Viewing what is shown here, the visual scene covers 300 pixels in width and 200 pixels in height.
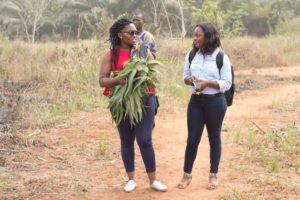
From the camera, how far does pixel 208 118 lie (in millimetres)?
4578

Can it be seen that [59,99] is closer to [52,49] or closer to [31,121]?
[31,121]

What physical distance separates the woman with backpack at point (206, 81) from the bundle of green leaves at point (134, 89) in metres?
0.37

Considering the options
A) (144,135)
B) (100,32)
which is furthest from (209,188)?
(100,32)

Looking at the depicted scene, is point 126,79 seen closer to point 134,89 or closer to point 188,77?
point 134,89

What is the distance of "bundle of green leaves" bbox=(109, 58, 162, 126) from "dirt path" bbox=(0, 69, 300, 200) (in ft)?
2.73

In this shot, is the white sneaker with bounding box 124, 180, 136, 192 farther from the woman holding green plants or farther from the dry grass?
the dry grass

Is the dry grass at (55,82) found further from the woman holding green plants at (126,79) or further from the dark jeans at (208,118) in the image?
the woman holding green plants at (126,79)

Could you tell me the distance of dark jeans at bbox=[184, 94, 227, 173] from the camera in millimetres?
4523

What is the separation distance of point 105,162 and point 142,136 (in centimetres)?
153

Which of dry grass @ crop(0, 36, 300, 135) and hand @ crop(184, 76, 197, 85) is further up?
hand @ crop(184, 76, 197, 85)

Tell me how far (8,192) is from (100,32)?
6.57m

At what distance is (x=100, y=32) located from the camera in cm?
1081

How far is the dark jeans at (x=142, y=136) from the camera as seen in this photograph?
14.4ft

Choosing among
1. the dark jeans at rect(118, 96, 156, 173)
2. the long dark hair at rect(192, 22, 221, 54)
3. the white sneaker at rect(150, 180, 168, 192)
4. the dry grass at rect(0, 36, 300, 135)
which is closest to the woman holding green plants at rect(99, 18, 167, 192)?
the dark jeans at rect(118, 96, 156, 173)
